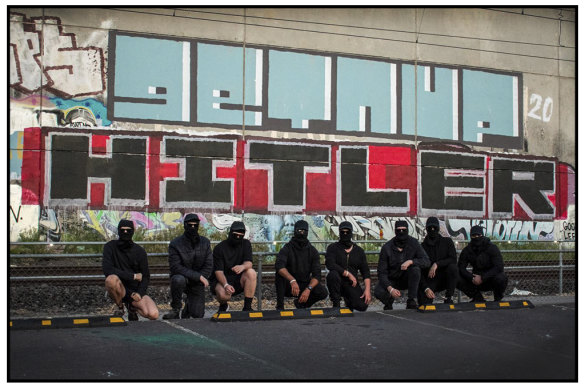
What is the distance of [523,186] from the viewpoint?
790 inches

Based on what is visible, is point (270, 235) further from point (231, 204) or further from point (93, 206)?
point (93, 206)

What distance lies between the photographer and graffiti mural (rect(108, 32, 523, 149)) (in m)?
16.7

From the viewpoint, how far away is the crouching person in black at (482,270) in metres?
10.6

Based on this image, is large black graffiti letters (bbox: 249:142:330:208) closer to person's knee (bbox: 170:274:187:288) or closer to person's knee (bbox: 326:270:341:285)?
person's knee (bbox: 326:270:341:285)

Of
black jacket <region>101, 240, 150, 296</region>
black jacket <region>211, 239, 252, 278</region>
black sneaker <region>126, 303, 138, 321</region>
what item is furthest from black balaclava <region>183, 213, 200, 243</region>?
black sneaker <region>126, 303, 138, 321</region>

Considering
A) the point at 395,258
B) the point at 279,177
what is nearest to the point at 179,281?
the point at 395,258

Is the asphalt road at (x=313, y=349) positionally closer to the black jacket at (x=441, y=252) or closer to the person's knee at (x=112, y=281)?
the person's knee at (x=112, y=281)

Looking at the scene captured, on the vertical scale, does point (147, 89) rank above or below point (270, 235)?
above

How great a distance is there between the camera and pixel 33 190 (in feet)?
51.7

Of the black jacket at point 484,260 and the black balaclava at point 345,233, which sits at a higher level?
the black balaclava at point 345,233

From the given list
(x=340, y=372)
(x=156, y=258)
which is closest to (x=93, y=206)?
(x=156, y=258)

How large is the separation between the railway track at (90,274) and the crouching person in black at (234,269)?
238cm

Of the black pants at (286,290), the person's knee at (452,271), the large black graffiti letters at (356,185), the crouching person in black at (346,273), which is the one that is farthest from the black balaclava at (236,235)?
the large black graffiti letters at (356,185)

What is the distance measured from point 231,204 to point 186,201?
1083 mm
